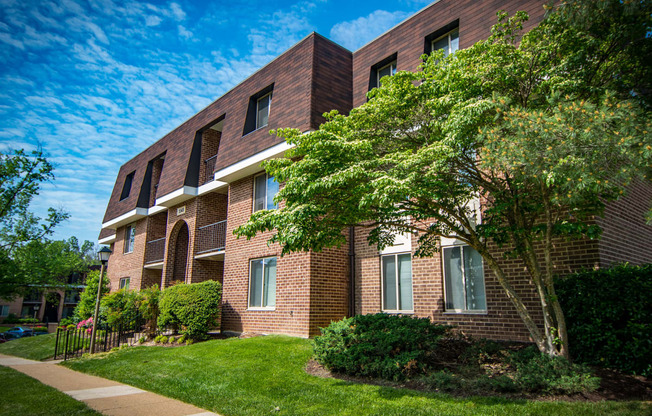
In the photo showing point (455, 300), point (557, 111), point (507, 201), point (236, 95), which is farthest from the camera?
point (236, 95)

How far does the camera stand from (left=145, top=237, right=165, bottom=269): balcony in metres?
20.3

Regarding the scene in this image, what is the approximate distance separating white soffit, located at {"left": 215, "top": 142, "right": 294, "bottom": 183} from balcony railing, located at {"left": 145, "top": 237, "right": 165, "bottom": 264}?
22.0 ft

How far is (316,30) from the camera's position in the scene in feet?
45.6

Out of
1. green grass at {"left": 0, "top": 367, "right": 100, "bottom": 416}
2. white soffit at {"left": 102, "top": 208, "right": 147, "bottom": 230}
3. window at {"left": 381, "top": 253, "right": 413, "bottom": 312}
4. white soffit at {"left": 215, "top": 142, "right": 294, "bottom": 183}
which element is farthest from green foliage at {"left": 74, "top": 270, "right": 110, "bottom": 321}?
window at {"left": 381, "top": 253, "right": 413, "bottom": 312}

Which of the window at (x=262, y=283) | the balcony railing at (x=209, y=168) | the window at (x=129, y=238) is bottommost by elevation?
the window at (x=262, y=283)

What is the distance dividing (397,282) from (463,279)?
6.71ft

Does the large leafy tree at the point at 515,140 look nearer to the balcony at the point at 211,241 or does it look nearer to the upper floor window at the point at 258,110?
the upper floor window at the point at 258,110

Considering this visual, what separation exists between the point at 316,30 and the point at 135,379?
1141 centimetres

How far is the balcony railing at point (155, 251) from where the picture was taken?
66.9 feet

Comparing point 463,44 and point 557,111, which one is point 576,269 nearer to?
point 557,111

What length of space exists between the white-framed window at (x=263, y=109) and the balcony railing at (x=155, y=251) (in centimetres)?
882

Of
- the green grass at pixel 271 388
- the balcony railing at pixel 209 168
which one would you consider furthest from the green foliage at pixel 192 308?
the balcony railing at pixel 209 168

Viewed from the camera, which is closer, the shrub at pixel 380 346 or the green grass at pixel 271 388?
the green grass at pixel 271 388

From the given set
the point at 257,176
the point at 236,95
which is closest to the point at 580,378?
the point at 257,176
